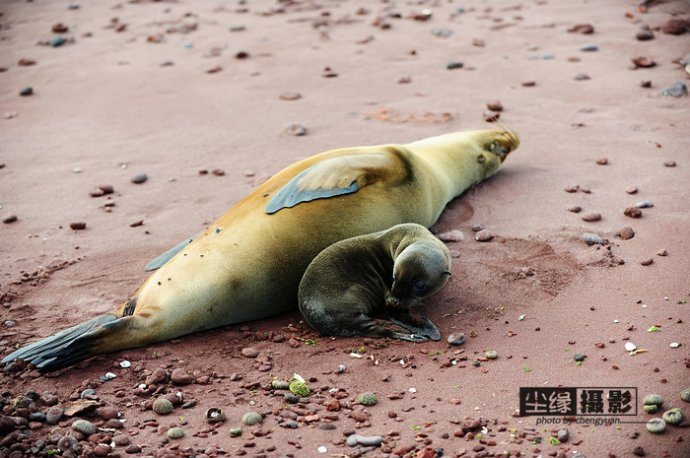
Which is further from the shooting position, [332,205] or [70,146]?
[70,146]

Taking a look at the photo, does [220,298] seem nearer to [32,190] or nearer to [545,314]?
[545,314]

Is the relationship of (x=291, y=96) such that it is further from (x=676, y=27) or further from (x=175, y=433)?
(x=175, y=433)

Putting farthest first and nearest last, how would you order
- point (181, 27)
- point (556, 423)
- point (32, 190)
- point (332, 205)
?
point (181, 27), point (32, 190), point (332, 205), point (556, 423)

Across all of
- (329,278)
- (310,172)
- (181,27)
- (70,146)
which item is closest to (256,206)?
(310,172)

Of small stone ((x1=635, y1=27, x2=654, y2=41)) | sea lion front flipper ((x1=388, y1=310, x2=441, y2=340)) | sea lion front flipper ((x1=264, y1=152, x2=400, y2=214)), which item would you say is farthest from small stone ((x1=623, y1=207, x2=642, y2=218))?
small stone ((x1=635, y1=27, x2=654, y2=41))

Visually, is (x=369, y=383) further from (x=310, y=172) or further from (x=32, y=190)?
(x=32, y=190)

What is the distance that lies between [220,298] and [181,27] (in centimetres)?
641

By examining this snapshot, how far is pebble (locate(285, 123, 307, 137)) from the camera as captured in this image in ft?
23.9

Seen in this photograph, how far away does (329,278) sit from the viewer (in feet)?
15.2

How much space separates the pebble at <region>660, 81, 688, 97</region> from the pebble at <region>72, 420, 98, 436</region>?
5.66 meters

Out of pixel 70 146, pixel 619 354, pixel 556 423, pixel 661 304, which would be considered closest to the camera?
pixel 556 423

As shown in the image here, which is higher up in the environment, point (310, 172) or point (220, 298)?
point (310, 172)

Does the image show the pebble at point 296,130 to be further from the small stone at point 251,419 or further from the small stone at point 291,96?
the small stone at point 251,419

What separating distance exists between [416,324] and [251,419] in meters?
1.12
